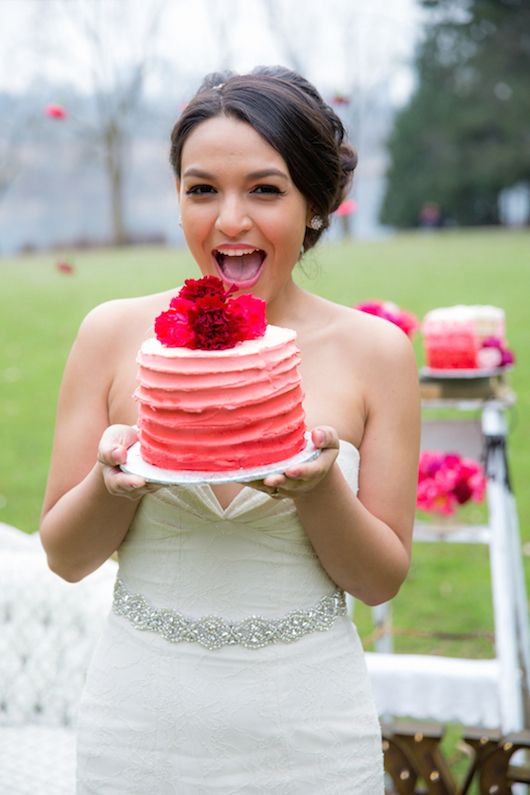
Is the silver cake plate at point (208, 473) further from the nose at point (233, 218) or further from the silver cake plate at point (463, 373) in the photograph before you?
the silver cake plate at point (463, 373)

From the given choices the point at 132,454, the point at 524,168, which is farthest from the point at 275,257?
the point at 524,168

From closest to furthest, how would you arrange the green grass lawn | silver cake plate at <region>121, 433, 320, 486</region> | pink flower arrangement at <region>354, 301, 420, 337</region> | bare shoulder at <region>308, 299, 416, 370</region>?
silver cake plate at <region>121, 433, 320, 486</region>
bare shoulder at <region>308, 299, 416, 370</region>
pink flower arrangement at <region>354, 301, 420, 337</region>
the green grass lawn

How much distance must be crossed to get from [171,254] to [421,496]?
3163cm

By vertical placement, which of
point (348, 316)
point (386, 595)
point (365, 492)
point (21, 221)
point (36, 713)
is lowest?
point (21, 221)

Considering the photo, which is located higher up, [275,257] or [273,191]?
[273,191]

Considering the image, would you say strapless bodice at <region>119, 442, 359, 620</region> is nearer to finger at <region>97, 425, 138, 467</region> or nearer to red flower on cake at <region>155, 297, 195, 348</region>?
finger at <region>97, 425, 138, 467</region>

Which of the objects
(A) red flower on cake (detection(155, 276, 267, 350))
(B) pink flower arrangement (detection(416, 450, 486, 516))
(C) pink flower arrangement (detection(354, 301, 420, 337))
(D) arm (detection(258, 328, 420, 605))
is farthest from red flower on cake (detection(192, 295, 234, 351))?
(B) pink flower arrangement (detection(416, 450, 486, 516))

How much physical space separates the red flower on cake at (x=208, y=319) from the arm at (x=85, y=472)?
0.88 ft

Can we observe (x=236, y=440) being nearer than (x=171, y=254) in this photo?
Yes

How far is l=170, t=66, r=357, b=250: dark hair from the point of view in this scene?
221 centimetres

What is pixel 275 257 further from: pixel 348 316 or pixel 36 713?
pixel 36 713

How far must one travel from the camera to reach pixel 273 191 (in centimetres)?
223

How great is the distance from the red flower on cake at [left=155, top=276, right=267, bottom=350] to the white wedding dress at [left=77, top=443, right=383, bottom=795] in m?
0.36

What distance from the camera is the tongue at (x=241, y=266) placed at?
2.21 meters
